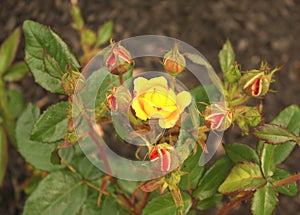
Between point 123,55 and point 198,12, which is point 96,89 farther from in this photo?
point 198,12

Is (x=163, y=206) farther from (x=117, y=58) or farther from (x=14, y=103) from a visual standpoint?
(x=14, y=103)

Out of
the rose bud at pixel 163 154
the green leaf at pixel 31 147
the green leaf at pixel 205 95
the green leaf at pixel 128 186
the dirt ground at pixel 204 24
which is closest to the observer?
the rose bud at pixel 163 154

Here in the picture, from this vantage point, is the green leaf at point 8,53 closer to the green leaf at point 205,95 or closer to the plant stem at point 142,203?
the plant stem at point 142,203

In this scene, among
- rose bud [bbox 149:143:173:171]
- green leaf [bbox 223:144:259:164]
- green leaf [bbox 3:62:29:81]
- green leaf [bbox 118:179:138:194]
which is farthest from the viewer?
green leaf [bbox 3:62:29:81]

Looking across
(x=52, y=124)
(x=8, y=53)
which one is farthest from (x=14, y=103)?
(x=52, y=124)

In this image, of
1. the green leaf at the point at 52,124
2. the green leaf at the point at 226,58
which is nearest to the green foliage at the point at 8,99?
the green leaf at the point at 52,124

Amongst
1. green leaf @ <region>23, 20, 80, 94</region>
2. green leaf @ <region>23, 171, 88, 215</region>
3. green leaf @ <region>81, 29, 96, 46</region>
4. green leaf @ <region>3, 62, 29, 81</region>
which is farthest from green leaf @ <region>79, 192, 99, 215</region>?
green leaf @ <region>81, 29, 96, 46</region>

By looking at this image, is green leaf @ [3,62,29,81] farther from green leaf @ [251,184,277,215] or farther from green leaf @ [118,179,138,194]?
green leaf @ [251,184,277,215]
